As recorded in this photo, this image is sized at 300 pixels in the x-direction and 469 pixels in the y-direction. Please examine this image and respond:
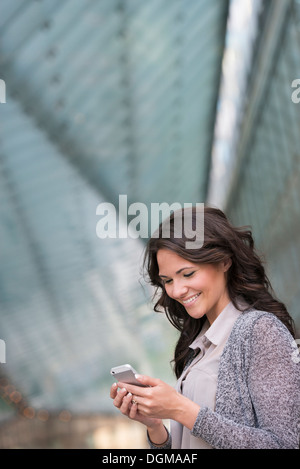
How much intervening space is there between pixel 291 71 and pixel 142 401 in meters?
7.49

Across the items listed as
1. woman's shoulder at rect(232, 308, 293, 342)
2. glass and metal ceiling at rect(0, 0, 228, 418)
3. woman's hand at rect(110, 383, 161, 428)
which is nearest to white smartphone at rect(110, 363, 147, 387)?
woman's hand at rect(110, 383, 161, 428)

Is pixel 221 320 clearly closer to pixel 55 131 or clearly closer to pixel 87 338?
pixel 55 131

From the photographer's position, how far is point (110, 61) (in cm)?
881

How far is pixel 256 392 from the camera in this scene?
1.83 metres

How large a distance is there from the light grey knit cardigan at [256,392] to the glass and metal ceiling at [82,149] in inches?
44.0

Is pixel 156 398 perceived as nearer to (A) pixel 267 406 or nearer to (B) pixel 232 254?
(A) pixel 267 406

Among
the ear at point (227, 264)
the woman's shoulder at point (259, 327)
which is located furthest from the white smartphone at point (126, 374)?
the ear at point (227, 264)

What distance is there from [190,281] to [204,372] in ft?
0.97

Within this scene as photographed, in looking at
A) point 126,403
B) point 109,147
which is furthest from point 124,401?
point 109,147

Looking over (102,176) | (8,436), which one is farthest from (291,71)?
(8,436)

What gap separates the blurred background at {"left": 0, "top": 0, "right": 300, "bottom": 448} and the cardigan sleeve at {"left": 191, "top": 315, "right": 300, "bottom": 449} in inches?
64.7

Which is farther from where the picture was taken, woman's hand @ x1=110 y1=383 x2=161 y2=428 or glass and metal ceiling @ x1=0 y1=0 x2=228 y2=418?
glass and metal ceiling @ x1=0 y1=0 x2=228 y2=418

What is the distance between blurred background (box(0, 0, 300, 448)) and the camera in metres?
8.03

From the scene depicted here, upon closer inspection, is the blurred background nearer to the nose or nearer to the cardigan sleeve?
the nose
